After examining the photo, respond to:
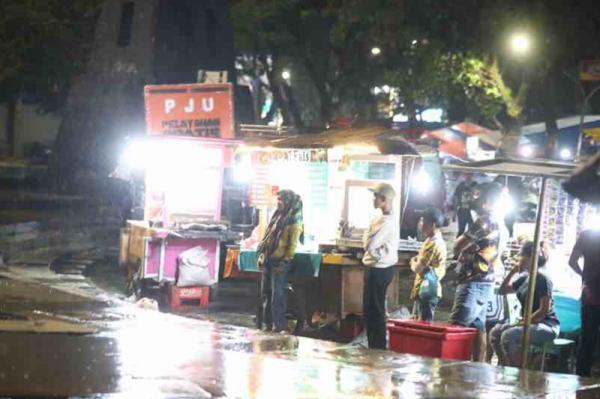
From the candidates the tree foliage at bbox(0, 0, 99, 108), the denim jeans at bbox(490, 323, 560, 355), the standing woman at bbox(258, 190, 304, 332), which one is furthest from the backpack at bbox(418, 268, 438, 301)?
the tree foliage at bbox(0, 0, 99, 108)

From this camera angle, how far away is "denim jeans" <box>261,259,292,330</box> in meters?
12.0

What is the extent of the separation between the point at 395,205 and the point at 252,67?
3371 cm

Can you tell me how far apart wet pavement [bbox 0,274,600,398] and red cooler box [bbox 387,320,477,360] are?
0.89ft

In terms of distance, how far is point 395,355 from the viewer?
9.69 m

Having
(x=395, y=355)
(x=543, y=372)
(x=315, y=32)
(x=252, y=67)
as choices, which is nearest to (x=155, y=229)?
(x=395, y=355)

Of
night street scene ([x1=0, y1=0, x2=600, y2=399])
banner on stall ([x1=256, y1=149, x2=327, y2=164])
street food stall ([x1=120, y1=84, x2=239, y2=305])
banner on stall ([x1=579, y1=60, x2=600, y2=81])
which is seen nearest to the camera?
night street scene ([x1=0, y1=0, x2=600, y2=399])

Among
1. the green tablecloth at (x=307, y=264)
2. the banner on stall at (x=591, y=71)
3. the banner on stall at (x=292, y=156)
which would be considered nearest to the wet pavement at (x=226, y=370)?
the green tablecloth at (x=307, y=264)

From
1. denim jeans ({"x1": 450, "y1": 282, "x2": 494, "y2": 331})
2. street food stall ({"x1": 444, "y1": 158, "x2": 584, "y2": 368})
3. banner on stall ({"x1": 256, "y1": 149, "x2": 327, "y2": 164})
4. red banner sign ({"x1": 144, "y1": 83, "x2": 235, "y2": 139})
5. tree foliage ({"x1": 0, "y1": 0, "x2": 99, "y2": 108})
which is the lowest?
denim jeans ({"x1": 450, "y1": 282, "x2": 494, "y2": 331})

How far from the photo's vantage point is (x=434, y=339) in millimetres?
9664

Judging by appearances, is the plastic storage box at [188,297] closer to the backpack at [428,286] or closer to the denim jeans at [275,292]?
the denim jeans at [275,292]

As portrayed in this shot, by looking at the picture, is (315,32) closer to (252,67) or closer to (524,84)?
(252,67)

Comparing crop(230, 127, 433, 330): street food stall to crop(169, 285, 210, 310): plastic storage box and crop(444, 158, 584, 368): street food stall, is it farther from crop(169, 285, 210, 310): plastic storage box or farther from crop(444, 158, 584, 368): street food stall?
crop(444, 158, 584, 368): street food stall

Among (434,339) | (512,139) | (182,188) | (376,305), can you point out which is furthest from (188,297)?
(512,139)

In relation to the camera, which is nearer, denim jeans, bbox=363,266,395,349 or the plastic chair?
the plastic chair
